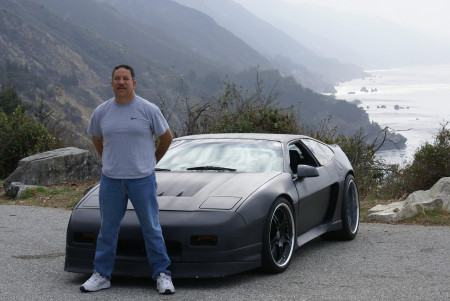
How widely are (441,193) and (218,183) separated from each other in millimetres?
5452

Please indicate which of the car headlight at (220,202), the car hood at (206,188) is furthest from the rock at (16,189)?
the car headlight at (220,202)

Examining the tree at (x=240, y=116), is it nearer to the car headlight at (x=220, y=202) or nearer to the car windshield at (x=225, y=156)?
the car windshield at (x=225, y=156)

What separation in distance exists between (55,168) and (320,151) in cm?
843

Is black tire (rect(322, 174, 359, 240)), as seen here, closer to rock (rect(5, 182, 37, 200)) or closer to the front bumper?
the front bumper

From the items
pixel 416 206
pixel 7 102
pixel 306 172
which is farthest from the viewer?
pixel 7 102

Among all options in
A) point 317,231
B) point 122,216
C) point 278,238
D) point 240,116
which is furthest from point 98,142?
point 240,116

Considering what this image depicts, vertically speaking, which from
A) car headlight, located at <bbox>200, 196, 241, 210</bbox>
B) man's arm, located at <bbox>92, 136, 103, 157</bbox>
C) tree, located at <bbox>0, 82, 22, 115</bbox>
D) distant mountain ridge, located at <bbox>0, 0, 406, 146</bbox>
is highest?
man's arm, located at <bbox>92, 136, 103, 157</bbox>

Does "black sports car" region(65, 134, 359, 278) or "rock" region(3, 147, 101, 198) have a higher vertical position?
"black sports car" region(65, 134, 359, 278)

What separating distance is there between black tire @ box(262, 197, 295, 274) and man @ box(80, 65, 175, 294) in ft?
2.98

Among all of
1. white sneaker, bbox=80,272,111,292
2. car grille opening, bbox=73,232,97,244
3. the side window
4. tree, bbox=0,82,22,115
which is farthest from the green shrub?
tree, bbox=0,82,22,115

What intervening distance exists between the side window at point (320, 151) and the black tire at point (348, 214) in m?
0.36

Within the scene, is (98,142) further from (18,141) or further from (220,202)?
(18,141)

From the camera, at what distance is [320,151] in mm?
7398

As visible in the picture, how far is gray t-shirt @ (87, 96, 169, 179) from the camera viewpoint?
4.73m
